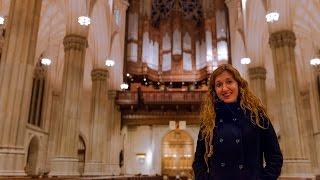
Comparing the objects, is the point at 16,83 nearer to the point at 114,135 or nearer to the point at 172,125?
the point at 114,135

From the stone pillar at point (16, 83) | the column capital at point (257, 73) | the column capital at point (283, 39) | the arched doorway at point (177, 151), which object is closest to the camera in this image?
the stone pillar at point (16, 83)

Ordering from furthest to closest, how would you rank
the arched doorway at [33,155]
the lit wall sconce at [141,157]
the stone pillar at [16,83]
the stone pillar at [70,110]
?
the lit wall sconce at [141,157] < the arched doorway at [33,155] < the stone pillar at [70,110] < the stone pillar at [16,83]

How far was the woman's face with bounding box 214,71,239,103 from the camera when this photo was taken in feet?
6.76

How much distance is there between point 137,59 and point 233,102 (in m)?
24.3

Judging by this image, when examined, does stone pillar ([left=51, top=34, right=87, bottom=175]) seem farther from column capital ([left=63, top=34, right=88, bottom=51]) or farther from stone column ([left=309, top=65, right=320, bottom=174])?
stone column ([left=309, top=65, right=320, bottom=174])

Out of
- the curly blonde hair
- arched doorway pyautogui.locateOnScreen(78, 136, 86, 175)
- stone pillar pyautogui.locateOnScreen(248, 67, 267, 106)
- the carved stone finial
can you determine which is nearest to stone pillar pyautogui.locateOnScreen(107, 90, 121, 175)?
the carved stone finial

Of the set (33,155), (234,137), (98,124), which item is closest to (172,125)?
(98,124)

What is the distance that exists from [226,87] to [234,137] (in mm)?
339

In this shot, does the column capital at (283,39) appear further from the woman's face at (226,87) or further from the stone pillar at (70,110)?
the woman's face at (226,87)

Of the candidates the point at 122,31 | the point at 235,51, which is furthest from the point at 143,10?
the point at 235,51

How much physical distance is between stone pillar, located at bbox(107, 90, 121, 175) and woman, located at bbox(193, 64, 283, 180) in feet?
69.6

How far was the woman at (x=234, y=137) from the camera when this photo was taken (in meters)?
1.87

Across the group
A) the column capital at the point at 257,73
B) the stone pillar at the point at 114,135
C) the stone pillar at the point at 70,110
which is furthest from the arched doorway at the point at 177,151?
the stone pillar at the point at 70,110

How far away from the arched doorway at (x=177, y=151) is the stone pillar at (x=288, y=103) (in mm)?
13871
